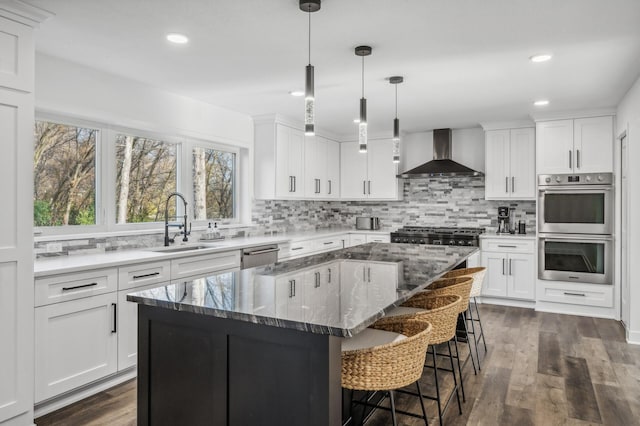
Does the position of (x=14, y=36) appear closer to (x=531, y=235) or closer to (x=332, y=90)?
(x=332, y=90)

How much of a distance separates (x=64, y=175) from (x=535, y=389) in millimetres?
3893

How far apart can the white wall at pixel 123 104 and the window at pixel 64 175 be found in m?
0.20

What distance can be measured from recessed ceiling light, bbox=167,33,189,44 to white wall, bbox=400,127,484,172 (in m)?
4.32

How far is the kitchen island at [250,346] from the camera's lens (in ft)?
5.49

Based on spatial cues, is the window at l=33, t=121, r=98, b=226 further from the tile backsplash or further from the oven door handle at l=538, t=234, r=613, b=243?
the oven door handle at l=538, t=234, r=613, b=243

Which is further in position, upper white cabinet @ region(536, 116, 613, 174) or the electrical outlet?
upper white cabinet @ region(536, 116, 613, 174)

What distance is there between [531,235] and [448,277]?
2.71 m

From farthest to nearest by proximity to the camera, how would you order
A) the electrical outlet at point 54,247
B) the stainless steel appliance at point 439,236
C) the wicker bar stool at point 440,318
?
the stainless steel appliance at point 439,236 → the electrical outlet at point 54,247 → the wicker bar stool at point 440,318

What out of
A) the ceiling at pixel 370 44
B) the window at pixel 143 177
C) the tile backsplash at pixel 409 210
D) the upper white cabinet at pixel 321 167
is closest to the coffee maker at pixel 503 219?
the tile backsplash at pixel 409 210

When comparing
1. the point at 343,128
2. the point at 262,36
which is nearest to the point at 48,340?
the point at 262,36

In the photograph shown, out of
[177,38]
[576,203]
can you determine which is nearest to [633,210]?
[576,203]

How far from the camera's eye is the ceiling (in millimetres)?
2512

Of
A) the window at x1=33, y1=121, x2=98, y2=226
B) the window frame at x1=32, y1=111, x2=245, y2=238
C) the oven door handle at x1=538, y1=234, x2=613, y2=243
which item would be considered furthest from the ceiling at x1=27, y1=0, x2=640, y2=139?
the oven door handle at x1=538, y1=234, x2=613, y2=243

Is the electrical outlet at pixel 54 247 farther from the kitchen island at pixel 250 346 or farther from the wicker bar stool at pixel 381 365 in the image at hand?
the wicker bar stool at pixel 381 365
